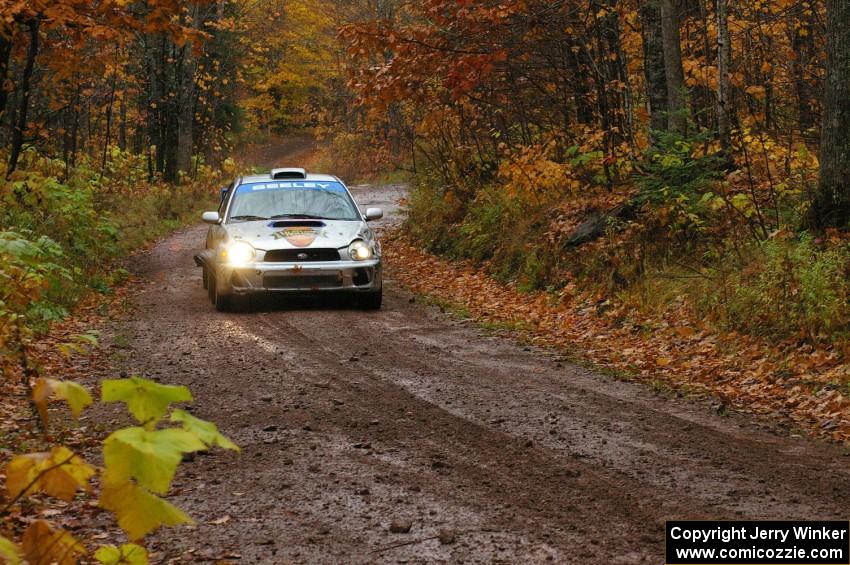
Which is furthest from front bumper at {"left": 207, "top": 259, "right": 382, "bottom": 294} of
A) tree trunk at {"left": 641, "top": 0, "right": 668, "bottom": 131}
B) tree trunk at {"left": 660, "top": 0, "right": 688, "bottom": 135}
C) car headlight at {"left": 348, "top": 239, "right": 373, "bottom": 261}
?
tree trunk at {"left": 641, "top": 0, "right": 668, "bottom": 131}

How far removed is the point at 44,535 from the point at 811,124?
1733 cm

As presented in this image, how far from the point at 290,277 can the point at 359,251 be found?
978mm

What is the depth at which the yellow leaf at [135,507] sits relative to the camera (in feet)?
7.84

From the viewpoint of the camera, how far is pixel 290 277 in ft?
41.0

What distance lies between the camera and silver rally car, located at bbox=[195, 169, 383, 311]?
1250 centimetres

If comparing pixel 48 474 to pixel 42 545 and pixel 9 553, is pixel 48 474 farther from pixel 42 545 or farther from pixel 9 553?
pixel 9 553

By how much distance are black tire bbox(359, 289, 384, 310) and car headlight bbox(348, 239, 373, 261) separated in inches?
19.3

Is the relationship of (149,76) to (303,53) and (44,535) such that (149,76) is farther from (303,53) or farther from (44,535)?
(44,535)

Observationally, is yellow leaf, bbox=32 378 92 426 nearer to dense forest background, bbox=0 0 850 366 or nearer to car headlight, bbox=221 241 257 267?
dense forest background, bbox=0 0 850 366

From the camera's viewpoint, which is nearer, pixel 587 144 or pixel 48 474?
pixel 48 474

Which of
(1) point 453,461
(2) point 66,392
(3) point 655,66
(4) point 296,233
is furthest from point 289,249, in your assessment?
(2) point 66,392

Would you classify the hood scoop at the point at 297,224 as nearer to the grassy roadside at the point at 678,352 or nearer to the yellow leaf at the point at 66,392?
the grassy roadside at the point at 678,352

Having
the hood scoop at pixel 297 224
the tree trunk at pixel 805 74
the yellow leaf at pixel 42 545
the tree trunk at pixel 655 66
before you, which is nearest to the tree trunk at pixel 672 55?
the tree trunk at pixel 655 66

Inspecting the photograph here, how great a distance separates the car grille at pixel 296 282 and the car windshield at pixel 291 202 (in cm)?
125
